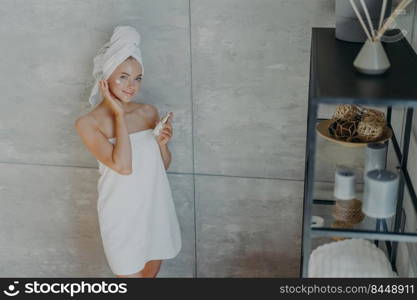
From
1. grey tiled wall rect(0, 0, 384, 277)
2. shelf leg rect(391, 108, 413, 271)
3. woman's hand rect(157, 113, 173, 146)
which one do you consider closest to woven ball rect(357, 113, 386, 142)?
shelf leg rect(391, 108, 413, 271)

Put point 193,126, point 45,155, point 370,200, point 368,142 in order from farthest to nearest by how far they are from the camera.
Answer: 1. point 45,155
2. point 193,126
3. point 368,142
4. point 370,200

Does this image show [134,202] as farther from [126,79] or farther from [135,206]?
[126,79]

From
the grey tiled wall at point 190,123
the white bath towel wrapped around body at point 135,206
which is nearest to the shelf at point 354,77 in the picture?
the grey tiled wall at point 190,123

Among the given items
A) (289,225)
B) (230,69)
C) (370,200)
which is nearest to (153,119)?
(230,69)

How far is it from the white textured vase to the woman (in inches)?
30.9

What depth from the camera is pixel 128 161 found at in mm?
2043

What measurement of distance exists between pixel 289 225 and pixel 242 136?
400 mm

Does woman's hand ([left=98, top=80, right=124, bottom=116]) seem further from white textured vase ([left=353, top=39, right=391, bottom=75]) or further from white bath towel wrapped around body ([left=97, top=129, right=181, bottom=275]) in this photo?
white textured vase ([left=353, top=39, right=391, bottom=75])

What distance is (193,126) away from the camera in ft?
7.52

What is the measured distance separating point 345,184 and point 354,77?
304 millimetres

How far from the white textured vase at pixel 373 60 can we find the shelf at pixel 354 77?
0.06 ft

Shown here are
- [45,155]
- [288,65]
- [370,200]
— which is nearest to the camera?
[370,200]

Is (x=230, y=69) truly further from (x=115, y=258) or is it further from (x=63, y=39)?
(x=115, y=258)

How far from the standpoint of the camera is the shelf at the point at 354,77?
142 centimetres
